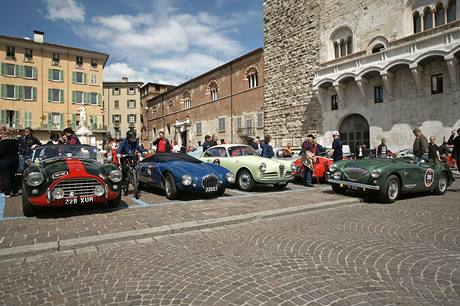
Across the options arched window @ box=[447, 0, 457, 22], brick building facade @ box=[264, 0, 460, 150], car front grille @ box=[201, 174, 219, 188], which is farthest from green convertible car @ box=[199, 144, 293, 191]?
arched window @ box=[447, 0, 457, 22]

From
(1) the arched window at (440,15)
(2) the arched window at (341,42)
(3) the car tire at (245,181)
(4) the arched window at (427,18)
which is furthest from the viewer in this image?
(2) the arched window at (341,42)

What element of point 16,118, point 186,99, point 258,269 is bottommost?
point 258,269

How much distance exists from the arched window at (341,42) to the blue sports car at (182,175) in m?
18.6

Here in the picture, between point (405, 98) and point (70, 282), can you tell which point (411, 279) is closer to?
point (70, 282)

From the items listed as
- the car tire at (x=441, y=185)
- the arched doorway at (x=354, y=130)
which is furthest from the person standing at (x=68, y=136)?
the arched doorway at (x=354, y=130)

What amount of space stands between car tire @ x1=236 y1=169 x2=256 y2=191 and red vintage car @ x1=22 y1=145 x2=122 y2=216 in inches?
158

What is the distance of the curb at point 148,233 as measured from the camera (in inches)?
160

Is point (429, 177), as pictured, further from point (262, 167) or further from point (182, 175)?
point (182, 175)

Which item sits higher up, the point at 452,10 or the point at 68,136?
the point at 452,10

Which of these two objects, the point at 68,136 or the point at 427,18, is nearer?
the point at 68,136

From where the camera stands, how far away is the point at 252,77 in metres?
31.9

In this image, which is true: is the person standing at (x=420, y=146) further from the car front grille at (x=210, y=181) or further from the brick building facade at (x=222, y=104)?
the brick building facade at (x=222, y=104)

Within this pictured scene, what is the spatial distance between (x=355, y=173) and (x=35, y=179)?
7117 millimetres

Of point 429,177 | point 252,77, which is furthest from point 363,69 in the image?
point 429,177
